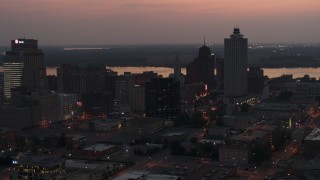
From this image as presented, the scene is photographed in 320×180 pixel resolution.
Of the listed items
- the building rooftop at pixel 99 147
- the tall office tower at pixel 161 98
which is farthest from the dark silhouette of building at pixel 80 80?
the building rooftop at pixel 99 147

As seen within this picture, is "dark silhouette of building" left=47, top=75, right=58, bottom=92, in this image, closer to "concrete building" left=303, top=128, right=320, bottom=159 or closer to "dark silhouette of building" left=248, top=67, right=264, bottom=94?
"dark silhouette of building" left=248, top=67, right=264, bottom=94

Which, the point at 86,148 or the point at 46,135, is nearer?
the point at 86,148

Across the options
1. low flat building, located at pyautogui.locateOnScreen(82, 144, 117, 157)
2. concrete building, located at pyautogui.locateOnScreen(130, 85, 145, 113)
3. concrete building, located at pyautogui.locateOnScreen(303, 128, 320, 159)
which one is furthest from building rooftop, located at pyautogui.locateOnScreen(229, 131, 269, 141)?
concrete building, located at pyautogui.locateOnScreen(130, 85, 145, 113)

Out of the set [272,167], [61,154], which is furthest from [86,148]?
[272,167]

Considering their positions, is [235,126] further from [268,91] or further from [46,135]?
[268,91]

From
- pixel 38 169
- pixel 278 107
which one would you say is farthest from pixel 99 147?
pixel 278 107

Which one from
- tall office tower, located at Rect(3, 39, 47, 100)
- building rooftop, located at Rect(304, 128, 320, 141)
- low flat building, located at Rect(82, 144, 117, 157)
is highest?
tall office tower, located at Rect(3, 39, 47, 100)
